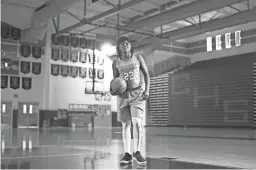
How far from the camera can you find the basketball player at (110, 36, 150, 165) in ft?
13.9

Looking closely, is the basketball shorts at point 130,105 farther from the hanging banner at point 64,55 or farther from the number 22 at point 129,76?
the hanging banner at point 64,55

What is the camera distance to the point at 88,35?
24.0 meters

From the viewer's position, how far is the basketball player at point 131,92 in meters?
4.25

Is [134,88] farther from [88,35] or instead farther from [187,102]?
[88,35]

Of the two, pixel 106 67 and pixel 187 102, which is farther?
pixel 106 67

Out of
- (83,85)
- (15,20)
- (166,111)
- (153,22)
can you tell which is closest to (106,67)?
Answer: (83,85)

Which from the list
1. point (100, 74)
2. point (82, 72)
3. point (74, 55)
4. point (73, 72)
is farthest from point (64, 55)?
point (100, 74)

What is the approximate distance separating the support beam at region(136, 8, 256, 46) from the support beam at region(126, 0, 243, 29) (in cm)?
149

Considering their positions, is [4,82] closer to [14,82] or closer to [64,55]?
[14,82]

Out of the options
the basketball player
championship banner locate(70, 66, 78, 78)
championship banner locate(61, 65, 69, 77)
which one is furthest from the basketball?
championship banner locate(70, 66, 78, 78)

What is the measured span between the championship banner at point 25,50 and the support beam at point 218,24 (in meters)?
7.26

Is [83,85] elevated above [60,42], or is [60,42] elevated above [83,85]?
[60,42]

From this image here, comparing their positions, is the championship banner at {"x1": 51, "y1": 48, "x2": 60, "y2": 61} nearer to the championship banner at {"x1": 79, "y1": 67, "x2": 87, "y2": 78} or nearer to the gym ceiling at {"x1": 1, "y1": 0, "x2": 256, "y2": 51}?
the gym ceiling at {"x1": 1, "y1": 0, "x2": 256, "y2": 51}

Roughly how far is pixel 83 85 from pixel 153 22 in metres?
9.06
